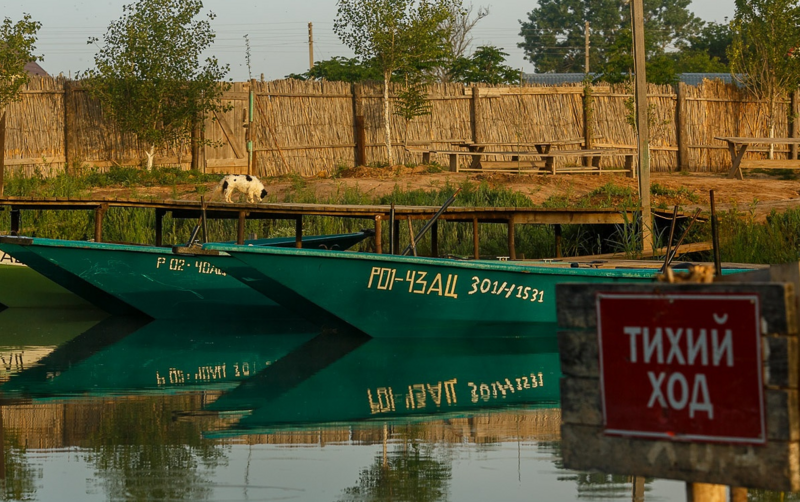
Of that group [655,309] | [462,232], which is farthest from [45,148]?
[655,309]

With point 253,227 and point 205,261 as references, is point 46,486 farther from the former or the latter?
point 253,227

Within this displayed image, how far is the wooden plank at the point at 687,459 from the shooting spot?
2.63 m

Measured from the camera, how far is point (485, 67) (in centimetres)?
3103

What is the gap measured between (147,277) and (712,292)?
1122 cm

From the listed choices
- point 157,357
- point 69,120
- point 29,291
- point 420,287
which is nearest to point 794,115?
point 69,120

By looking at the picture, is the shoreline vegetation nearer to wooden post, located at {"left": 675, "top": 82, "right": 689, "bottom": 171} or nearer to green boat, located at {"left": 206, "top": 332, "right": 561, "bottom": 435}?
green boat, located at {"left": 206, "top": 332, "right": 561, "bottom": 435}

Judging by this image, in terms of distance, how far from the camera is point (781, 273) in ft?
8.86

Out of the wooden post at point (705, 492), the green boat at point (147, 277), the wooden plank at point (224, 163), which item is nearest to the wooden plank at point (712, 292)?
the wooden post at point (705, 492)

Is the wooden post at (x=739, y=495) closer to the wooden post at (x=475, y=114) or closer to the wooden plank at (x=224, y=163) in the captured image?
the wooden plank at (x=224, y=163)

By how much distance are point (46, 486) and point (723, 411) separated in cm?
359

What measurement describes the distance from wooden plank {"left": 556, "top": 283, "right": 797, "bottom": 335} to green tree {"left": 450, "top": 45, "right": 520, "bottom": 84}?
2800 centimetres

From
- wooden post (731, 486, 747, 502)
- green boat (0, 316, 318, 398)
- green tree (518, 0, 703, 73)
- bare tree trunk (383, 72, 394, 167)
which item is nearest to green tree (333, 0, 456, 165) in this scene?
bare tree trunk (383, 72, 394, 167)

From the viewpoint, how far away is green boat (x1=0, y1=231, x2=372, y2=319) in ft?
42.1

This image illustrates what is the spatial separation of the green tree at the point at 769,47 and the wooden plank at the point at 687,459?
21433 mm
